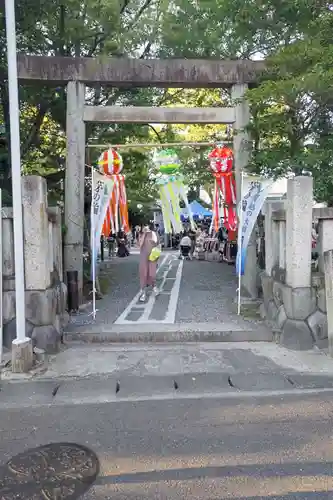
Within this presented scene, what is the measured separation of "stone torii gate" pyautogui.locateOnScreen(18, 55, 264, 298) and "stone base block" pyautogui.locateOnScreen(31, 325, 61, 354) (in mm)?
2924

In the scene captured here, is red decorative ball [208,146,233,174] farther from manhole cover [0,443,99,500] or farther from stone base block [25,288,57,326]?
manhole cover [0,443,99,500]

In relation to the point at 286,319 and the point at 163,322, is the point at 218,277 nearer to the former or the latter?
the point at 163,322

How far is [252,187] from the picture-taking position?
8398mm

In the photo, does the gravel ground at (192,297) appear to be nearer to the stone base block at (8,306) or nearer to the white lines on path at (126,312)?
the white lines on path at (126,312)

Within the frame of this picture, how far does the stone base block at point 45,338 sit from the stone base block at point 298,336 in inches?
151

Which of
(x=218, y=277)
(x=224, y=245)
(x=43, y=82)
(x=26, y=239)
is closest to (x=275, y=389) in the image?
(x=26, y=239)

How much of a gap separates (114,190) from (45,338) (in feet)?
17.3

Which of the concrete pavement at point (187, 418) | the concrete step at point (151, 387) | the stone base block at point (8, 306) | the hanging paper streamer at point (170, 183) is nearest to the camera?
the concrete pavement at point (187, 418)

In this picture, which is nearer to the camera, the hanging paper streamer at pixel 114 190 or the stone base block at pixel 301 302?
the stone base block at pixel 301 302

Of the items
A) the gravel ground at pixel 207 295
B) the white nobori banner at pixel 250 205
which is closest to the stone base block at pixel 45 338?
the gravel ground at pixel 207 295

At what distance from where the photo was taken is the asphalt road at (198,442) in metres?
3.31

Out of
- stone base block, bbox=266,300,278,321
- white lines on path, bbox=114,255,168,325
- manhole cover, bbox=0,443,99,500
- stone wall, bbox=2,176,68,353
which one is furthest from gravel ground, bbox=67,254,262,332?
manhole cover, bbox=0,443,99,500

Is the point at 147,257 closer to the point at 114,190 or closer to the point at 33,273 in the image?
the point at 114,190

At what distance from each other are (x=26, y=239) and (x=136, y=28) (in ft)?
25.0
